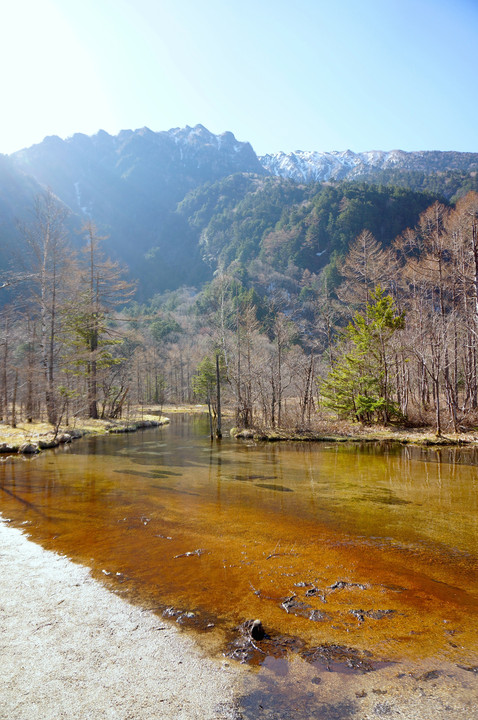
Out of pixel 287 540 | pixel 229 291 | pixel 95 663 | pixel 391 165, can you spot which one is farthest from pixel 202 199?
pixel 95 663

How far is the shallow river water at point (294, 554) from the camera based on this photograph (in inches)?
125

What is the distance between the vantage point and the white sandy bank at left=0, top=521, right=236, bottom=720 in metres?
2.55

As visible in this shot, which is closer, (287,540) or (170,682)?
(170,682)

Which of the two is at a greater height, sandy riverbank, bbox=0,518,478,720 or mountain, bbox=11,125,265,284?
Answer: mountain, bbox=11,125,265,284

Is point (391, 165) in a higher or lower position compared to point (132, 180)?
lower

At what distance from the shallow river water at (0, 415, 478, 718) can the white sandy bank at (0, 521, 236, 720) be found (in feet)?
1.00

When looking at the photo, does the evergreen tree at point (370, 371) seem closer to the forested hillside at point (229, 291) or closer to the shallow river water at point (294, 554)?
the forested hillside at point (229, 291)

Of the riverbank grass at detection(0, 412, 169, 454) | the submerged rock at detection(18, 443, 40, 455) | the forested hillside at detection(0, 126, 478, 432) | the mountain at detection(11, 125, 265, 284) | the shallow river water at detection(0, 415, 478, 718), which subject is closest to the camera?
the shallow river water at detection(0, 415, 478, 718)

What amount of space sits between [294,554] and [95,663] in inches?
124

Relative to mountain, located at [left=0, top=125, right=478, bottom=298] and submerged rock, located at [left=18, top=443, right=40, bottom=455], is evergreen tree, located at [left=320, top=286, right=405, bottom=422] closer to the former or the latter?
submerged rock, located at [left=18, top=443, right=40, bottom=455]

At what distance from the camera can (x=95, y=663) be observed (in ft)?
9.91

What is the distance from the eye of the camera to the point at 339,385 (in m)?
22.5

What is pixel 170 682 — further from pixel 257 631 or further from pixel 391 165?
pixel 391 165

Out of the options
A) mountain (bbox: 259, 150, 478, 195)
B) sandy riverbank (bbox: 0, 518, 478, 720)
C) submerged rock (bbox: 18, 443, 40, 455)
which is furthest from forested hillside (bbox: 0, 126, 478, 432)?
mountain (bbox: 259, 150, 478, 195)
